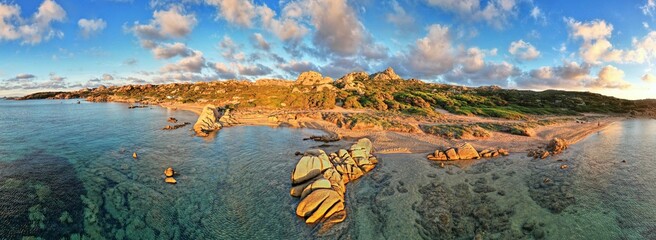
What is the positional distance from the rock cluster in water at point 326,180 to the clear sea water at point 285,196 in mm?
968

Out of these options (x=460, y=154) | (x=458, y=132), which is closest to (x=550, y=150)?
(x=458, y=132)

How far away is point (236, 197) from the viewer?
2395cm

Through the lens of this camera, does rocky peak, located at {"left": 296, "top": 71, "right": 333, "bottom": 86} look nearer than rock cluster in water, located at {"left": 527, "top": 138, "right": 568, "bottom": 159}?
No

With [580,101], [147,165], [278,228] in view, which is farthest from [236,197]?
[580,101]

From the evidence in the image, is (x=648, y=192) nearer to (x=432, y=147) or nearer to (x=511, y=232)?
(x=511, y=232)

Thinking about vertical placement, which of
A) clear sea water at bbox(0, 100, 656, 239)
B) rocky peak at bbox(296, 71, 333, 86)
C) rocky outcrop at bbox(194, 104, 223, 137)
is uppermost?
rocky peak at bbox(296, 71, 333, 86)

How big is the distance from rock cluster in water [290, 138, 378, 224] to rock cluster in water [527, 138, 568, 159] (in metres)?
23.0

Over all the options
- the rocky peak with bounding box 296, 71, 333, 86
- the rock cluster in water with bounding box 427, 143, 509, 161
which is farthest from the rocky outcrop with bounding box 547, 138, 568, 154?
the rocky peak with bounding box 296, 71, 333, 86

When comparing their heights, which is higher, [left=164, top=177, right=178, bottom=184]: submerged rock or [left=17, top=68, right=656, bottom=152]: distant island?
[left=17, top=68, right=656, bottom=152]: distant island

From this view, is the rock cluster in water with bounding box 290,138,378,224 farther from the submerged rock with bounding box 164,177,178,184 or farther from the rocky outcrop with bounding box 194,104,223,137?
the rocky outcrop with bounding box 194,104,223,137

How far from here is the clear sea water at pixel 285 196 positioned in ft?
61.6

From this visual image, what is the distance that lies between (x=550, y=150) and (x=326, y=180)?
36617mm

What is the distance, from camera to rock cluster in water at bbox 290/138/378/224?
20578 mm

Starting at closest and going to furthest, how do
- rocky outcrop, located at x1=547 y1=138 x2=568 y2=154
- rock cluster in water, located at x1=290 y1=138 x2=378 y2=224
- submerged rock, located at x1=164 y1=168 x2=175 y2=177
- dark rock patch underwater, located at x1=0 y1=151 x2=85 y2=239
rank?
dark rock patch underwater, located at x1=0 y1=151 x2=85 y2=239
rock cluster in water, located at x1=290 y1=138 x2=378 y2=224
submerged rock, located at x1=164 y1=168 x2=175 y2=177
rocky outcrop, located at x1=547 y1=138 x2=568 y2=154
